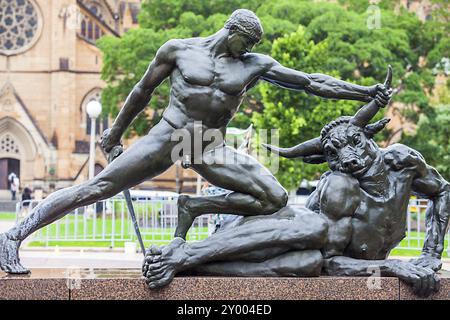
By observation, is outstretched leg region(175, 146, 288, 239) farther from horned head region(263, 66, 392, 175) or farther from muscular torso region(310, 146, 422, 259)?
horned head region(263, 66, 392, 175)

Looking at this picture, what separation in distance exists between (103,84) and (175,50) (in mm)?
48458

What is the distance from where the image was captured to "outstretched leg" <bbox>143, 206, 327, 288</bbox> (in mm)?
6652

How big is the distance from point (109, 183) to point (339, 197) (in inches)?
77.6

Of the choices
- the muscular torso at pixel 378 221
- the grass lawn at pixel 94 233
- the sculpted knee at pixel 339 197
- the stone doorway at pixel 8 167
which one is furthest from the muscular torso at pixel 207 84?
the stone doorway at pixel 8 167

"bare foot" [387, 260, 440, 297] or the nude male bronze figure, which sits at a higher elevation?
the nude male bronze figure

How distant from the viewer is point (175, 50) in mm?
7172

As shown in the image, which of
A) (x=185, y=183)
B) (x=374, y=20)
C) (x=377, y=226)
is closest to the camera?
(x=377, y=226)

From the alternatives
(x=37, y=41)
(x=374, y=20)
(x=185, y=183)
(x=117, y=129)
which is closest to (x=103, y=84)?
(x=37, y=41)

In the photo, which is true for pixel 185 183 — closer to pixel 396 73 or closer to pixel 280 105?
pixel 396 73

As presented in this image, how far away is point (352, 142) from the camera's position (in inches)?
286

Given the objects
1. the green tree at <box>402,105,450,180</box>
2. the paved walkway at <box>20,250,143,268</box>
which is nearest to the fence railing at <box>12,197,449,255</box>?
the paved walkway at <box>20,250,143,268</box>

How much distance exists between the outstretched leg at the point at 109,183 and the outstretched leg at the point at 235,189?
36 centimetres

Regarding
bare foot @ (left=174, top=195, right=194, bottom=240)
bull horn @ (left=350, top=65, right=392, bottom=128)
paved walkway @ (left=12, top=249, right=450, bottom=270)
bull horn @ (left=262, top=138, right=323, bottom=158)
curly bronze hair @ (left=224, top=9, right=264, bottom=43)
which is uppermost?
curly bronze hair @ (left=224, top=9, right=264, bottom=43)

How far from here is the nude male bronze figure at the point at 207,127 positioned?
6980 millimetres
